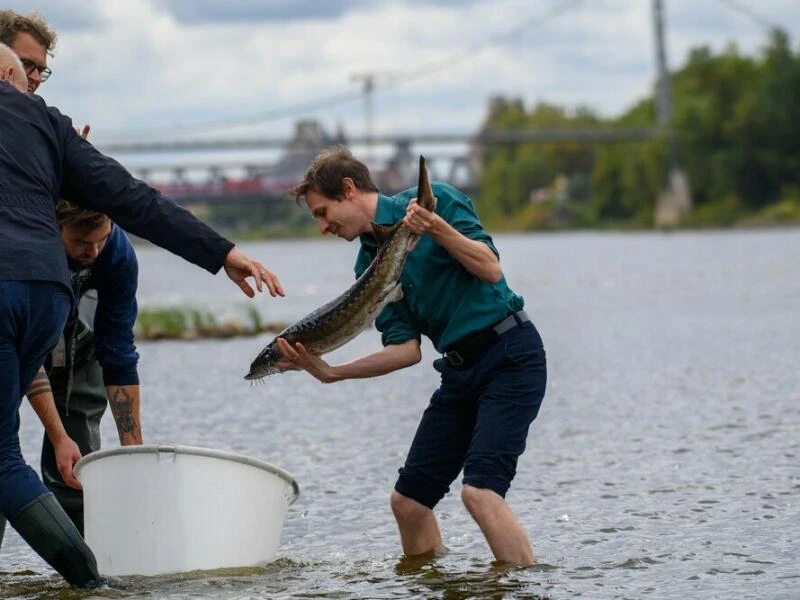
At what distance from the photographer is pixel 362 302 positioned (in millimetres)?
6816

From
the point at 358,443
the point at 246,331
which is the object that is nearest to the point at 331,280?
the point at 246,331

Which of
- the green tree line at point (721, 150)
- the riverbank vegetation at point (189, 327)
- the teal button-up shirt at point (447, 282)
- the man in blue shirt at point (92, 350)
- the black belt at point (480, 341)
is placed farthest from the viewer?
the green tree line at point (721, 150)

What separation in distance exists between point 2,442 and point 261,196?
110 metres

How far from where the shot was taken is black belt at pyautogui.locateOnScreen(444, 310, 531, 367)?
23.1 ft

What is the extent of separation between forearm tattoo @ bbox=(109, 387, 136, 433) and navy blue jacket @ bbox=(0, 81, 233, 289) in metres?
1.30

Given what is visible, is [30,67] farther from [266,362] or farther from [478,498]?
[478,498]

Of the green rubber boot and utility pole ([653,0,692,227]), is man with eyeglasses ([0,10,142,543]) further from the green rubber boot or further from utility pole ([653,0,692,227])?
utility pole ([653,0,692,227])

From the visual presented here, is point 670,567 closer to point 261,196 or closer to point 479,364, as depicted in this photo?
point 479,364

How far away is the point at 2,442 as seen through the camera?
21.0ft

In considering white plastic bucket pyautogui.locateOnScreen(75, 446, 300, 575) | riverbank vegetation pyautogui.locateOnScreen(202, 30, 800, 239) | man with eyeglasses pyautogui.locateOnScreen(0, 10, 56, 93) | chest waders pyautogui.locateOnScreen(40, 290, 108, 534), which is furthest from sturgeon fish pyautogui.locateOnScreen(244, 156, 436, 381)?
riverbank vegetation pyautogui.locateOnScreen(202, 30, 800, 239)

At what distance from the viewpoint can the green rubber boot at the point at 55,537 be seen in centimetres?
652

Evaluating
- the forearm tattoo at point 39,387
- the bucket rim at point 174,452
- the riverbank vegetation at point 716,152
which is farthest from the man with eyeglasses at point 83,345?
the riverbank vegetation at point 716,152

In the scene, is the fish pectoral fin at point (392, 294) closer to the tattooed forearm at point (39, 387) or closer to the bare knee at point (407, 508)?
the bare knee at point (407, 508)

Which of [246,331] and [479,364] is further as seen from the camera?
[246,331]
